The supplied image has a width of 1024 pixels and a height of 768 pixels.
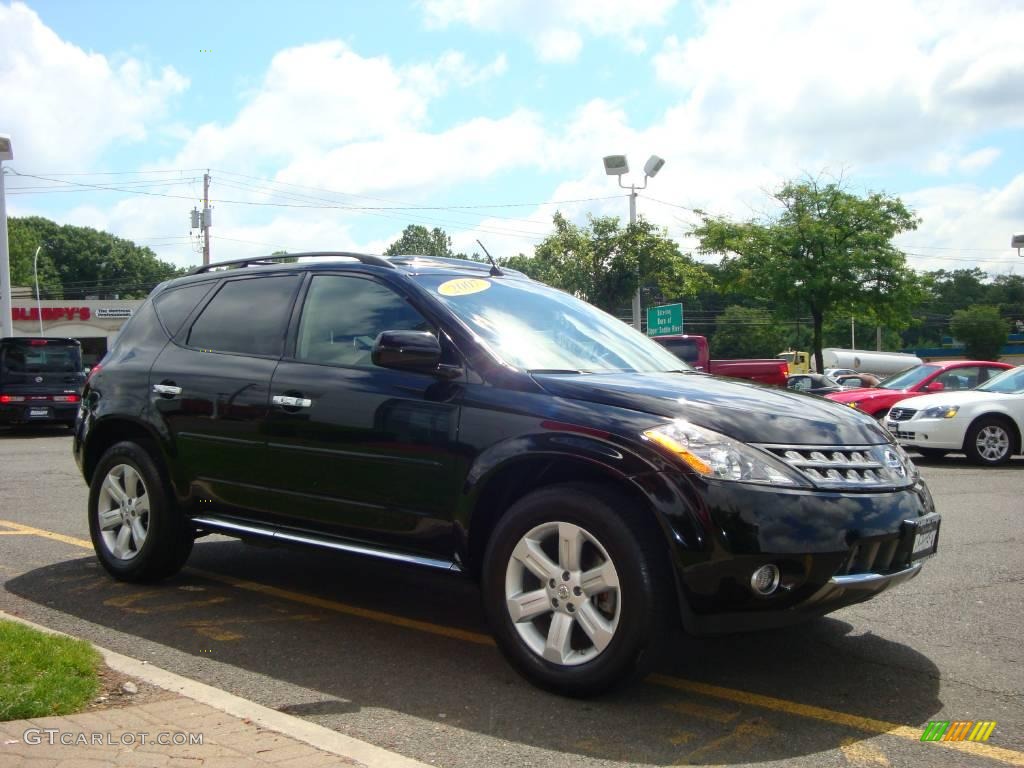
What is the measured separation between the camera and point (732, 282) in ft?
112

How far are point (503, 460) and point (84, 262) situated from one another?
11040 cm

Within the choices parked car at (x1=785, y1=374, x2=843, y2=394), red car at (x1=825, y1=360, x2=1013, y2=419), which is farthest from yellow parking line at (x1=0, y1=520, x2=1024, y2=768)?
parked car at (x1=785, y1=374, x2=843, y2=394)

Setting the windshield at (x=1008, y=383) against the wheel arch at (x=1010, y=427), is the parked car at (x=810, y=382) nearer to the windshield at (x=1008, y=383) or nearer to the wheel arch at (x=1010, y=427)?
the windshield at (x=1008, y=383)

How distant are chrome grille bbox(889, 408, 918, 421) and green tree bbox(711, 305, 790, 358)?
8820 centimetres

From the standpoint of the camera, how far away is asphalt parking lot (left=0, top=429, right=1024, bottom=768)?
3459 millimetres

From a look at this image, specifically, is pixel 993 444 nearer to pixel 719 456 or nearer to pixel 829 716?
pixel 829 716

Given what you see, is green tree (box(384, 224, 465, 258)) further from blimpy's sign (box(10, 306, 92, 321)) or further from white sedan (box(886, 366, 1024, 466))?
white sedan (box(886, 366, 1024, 466))

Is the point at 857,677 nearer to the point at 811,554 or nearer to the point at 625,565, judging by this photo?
the point at 811,554

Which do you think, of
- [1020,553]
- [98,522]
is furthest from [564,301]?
[1020,553]

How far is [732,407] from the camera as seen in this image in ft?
13.0

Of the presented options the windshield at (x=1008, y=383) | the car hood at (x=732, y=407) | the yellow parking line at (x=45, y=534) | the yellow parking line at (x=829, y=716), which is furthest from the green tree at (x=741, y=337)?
the yellow parking line at (x=829, y=716)

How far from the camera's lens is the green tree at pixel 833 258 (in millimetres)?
32281

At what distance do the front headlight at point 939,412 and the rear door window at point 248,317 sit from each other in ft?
35.0

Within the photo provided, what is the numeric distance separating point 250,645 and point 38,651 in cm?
93
